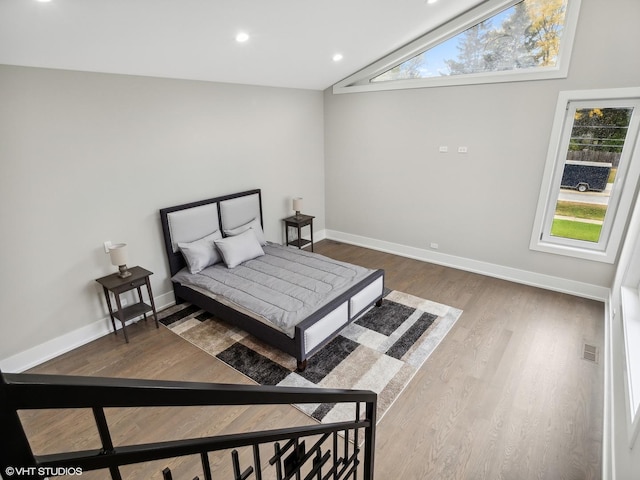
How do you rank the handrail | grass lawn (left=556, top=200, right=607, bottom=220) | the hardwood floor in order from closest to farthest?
the handrail → the hardwood floor → grass lawn (left=556, top=200, right=607, bottom=220)

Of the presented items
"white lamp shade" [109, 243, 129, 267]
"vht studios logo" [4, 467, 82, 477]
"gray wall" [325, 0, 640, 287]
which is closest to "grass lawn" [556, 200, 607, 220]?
"gray wall" [325, 0, 640, 287]

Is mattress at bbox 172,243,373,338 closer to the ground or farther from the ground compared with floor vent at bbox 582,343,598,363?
farther from the ground

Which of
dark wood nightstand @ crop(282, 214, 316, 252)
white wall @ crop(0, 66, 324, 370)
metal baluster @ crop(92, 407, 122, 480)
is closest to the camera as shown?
metal baluster @ crop(92, 407, 122, 480)

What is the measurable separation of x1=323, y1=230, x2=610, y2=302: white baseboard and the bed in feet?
5.35

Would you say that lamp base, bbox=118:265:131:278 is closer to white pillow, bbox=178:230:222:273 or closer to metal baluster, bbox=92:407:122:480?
white pillow, bbox=178:230:222:273

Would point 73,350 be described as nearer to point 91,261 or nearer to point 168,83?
point 91,261

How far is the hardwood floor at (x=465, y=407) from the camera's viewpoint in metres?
2.24

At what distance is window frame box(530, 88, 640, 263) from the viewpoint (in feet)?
11.6

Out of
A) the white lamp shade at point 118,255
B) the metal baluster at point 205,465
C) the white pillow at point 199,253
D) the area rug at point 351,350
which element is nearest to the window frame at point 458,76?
the area rug at point 351,350

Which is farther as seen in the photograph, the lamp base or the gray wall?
the gray wall

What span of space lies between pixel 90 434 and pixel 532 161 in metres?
4.98

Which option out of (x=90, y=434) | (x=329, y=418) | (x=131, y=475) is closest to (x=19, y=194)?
(x=90, y=434)

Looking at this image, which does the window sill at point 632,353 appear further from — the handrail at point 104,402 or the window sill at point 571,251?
the handrail at point 104,402

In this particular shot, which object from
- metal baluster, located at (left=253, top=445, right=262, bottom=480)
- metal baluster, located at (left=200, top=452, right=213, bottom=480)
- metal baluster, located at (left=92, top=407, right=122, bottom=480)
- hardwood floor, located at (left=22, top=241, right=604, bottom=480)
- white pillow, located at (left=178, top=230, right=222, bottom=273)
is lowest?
hardwood floor, located at (left=22, top=241, right=604, bottom=480)
